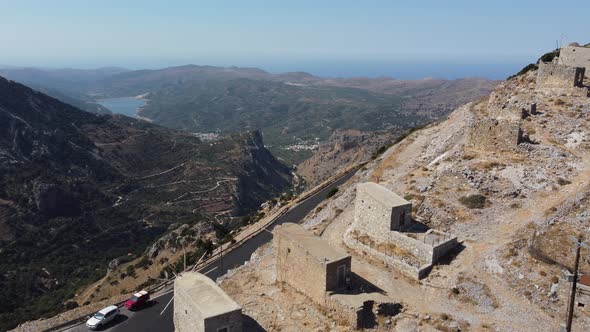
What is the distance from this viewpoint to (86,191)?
263ft

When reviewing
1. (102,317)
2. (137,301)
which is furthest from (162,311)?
(102,317)

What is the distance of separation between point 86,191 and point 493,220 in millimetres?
72645

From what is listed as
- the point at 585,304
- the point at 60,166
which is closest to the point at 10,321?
the point at 585,304

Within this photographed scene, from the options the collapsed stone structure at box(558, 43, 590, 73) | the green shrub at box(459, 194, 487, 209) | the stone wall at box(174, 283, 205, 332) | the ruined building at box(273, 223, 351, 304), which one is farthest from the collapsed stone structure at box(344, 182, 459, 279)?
the collapsed stone structure at box(558, 43, 590, 73)

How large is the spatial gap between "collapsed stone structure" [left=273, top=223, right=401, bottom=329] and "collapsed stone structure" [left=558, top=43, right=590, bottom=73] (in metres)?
33.5

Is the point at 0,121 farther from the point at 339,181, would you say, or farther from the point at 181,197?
the point at 339,181

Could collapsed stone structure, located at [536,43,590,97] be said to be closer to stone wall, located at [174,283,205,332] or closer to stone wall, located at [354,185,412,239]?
stone wall, located at [354,185,412,239]

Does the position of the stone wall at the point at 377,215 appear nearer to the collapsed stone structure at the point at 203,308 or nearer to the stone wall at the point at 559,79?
the collapsed stone structure at the point at 203,308

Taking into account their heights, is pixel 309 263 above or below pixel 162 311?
above

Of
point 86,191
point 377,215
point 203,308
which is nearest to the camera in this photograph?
point 203,308

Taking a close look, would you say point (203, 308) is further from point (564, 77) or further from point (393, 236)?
point (564, 77)

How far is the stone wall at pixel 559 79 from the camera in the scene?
36625mm

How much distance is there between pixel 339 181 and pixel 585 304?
111 ft

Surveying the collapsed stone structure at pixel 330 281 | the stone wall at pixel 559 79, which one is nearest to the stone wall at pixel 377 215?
the collapsed stone structure at pixel 330 281
